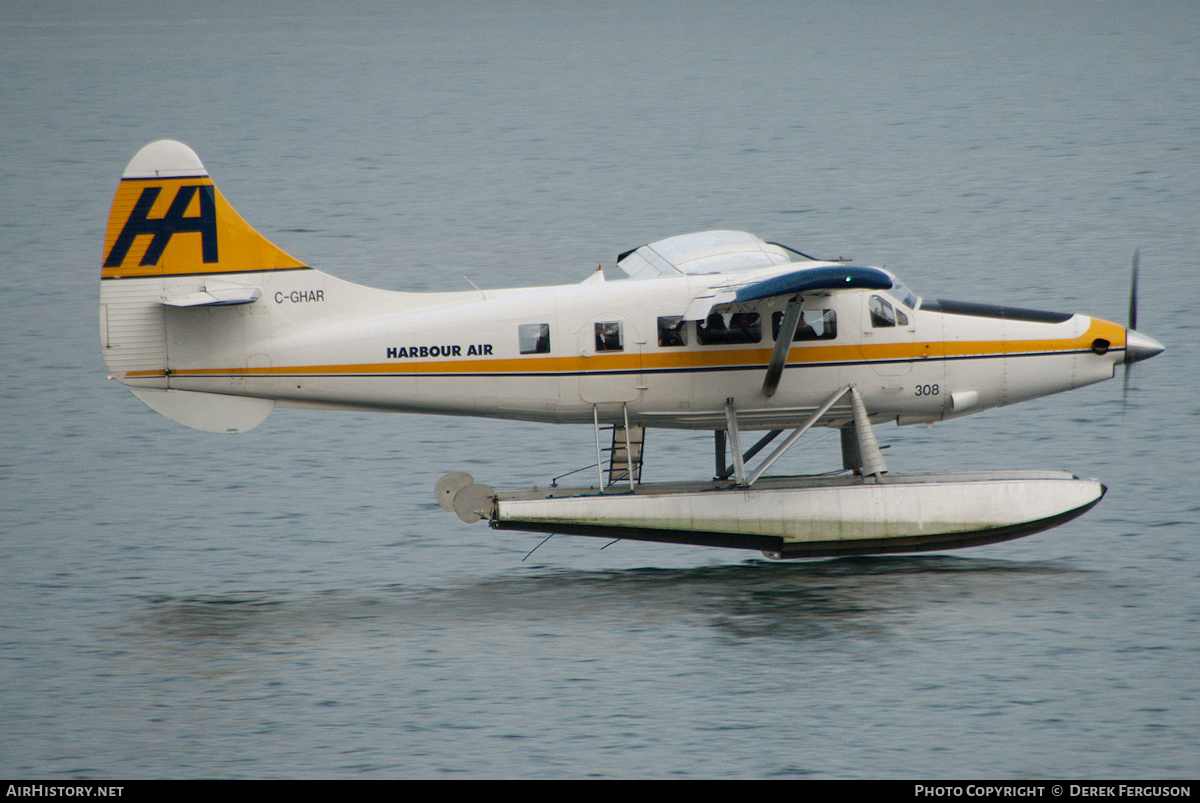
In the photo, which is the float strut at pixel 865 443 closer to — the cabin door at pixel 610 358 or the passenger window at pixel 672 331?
the passenger window at pixel 672 331

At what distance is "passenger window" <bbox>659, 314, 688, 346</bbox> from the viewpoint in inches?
621

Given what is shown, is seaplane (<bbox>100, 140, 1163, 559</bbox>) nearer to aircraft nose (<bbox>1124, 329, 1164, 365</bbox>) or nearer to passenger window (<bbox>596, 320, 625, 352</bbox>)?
passenger window (<bbox>596, 320, 625, 352</bbox>)

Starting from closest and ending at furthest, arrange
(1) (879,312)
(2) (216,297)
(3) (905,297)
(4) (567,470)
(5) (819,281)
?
(5) (819,281) → (2) (216,297) → (1) (879,312) → (3) (905,297) → (4) (567,470)

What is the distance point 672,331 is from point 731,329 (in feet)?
2.17

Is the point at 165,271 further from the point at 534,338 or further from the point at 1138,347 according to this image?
the point at 1138,347

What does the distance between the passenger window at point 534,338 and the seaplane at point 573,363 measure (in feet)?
0.05

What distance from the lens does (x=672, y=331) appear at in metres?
15.8

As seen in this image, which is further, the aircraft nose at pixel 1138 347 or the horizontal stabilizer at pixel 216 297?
the aircraft nose at pixel 1138 347

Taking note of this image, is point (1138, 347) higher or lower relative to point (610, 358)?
lower

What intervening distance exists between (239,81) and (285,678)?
41.7 metres

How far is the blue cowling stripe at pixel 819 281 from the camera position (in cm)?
1409

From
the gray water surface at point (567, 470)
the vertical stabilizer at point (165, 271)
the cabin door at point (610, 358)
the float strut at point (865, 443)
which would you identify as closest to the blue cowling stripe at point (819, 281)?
the cabin door at point (610, 358)

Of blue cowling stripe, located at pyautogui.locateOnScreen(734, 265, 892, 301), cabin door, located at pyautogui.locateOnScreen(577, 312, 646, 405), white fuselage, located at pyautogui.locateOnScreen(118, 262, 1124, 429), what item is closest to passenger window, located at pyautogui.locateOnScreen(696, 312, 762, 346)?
white fuselage, located at pyautogui.locateOnScreen(118, 262, 1124, 429)

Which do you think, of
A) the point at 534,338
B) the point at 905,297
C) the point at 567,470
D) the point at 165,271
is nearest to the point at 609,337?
the point at 534,338
